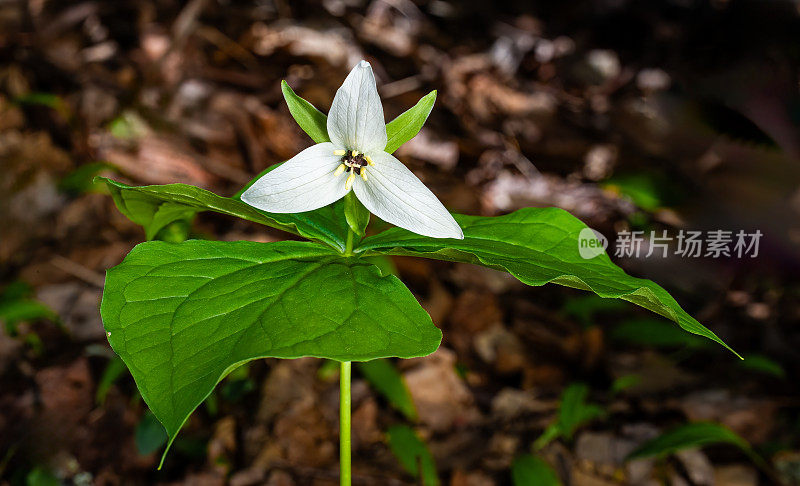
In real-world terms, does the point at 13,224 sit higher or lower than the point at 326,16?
lower

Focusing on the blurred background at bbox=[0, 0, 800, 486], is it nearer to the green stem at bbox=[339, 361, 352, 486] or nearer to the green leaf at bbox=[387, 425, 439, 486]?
the green leaf at bbox=[387, 425, 439, 486]

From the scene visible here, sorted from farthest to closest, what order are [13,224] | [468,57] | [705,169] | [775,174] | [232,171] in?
[468,57] → [705,169] → [775,174] → [232,171] → [13,224]

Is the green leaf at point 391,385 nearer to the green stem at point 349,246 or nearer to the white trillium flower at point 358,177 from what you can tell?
the green stem at point 349,246

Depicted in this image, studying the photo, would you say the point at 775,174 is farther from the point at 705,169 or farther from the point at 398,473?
the point at 398,473

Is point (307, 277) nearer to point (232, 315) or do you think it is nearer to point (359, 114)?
point (232, 315)

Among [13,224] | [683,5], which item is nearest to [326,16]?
[13,224]

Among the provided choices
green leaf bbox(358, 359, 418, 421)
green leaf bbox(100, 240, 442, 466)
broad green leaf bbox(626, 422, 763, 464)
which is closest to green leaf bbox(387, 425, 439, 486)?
green leaf bbox(358, 359, 418, 421)
